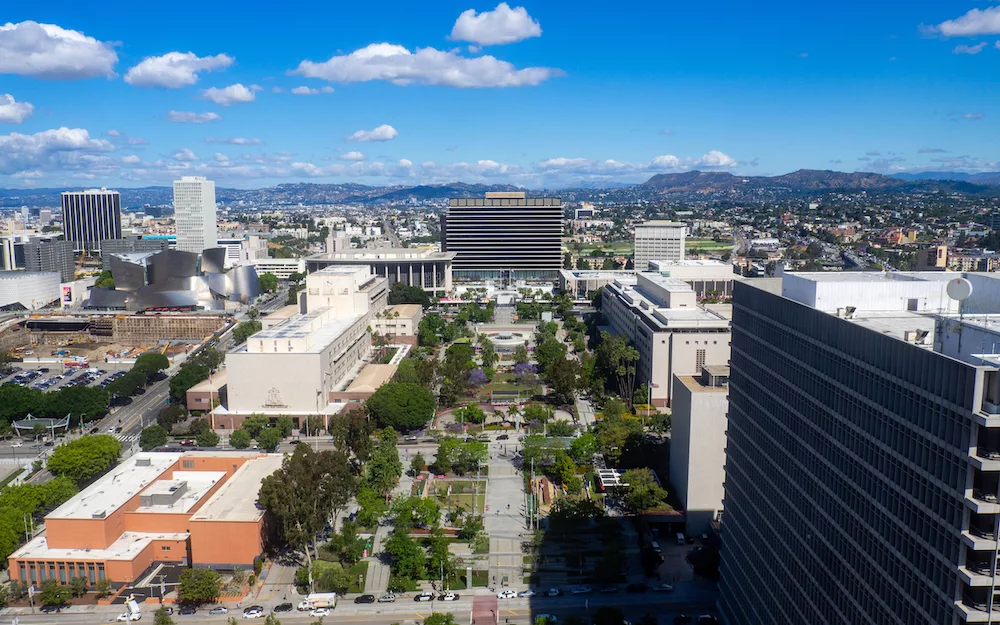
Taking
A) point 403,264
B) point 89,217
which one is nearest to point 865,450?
point 403,264

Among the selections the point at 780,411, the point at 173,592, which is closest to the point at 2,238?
the point at 173,592

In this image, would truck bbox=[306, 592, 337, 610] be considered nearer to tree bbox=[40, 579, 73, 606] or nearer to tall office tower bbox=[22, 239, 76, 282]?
tree bbox=[40, 579, 73, 606]

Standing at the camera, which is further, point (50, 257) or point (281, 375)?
point (50, 257)

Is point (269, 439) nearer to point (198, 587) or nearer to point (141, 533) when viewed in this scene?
point (141, 533)

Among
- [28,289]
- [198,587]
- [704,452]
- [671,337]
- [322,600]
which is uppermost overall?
[671,337]

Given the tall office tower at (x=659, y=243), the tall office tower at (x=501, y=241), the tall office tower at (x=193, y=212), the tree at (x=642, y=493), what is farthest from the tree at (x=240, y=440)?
the tall office tower at (x=193, y=212)

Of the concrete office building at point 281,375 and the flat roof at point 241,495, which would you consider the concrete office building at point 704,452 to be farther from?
the concrete office building at point 281,375

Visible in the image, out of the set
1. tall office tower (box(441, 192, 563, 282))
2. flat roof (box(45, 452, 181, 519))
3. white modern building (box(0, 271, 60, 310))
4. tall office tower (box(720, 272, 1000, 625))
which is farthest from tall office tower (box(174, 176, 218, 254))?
tall office tower (box(720, 272, 1000, 625))
